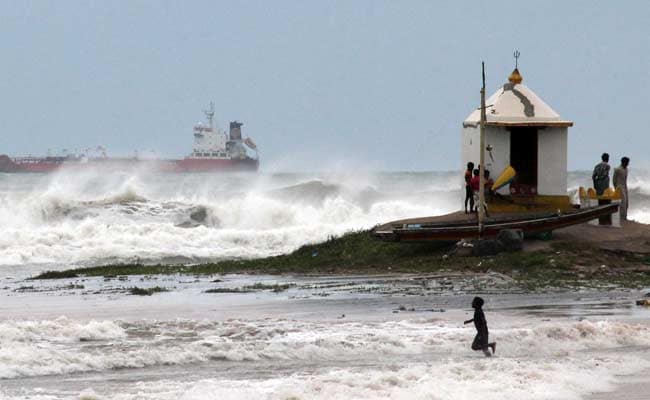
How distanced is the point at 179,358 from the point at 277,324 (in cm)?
261

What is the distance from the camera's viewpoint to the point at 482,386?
37.3 ft

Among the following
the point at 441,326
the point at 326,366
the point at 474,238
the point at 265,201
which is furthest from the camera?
the point at 265,201

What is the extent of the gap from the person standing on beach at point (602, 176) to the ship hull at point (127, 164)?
416ft

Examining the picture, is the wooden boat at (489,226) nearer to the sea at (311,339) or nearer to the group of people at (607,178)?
the sea at (311,339)

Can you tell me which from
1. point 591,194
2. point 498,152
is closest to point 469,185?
point 498,152

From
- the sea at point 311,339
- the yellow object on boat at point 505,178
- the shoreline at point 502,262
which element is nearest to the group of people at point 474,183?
the yellow object on boat at point 505,178

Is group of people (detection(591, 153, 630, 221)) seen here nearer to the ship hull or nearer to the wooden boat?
the wooden boat

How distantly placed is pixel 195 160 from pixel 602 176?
134 m

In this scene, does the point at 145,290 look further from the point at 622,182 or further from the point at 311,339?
the point at 622,182

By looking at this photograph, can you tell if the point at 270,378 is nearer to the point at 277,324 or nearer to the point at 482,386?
the point at 482,386

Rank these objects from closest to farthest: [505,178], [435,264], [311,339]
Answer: [311,339] → [435,264] → [505,178]

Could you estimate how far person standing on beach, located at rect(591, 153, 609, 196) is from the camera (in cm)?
2383

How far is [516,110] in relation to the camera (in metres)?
23.3

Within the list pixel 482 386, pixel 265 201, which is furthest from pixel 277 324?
pixel 265 201
